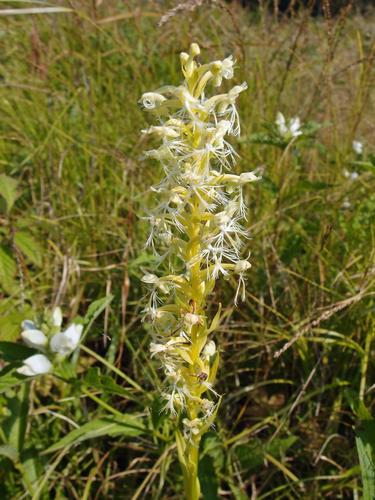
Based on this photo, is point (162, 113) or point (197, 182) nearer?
point (197, 182)

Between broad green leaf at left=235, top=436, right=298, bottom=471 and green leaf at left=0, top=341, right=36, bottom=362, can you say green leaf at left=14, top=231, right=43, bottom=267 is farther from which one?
broad green leaf at left=235, top=436, right=298, bottom=471

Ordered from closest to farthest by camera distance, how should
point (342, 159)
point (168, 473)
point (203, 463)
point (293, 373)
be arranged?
point (203, 463) → point (168, 473) → point (293, 373) → point (342, 159)

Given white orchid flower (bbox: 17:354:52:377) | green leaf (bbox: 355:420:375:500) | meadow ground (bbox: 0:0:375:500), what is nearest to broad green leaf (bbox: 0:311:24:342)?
meadow ground (bbox: 0:0:375:500)

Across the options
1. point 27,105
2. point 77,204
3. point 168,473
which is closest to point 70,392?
point 168,473

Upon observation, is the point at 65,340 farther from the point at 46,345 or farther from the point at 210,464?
the point at 210,464

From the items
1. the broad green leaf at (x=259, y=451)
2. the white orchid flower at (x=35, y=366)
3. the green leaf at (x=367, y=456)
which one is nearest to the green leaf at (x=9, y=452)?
the white orchid flower at (x=35, y=366)

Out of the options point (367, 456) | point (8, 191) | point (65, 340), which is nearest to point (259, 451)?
point (367, 456)

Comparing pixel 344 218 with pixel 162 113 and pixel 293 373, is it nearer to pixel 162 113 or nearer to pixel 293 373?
pixel 293 373

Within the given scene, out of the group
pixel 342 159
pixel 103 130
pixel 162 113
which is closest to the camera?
pixel 162 113
